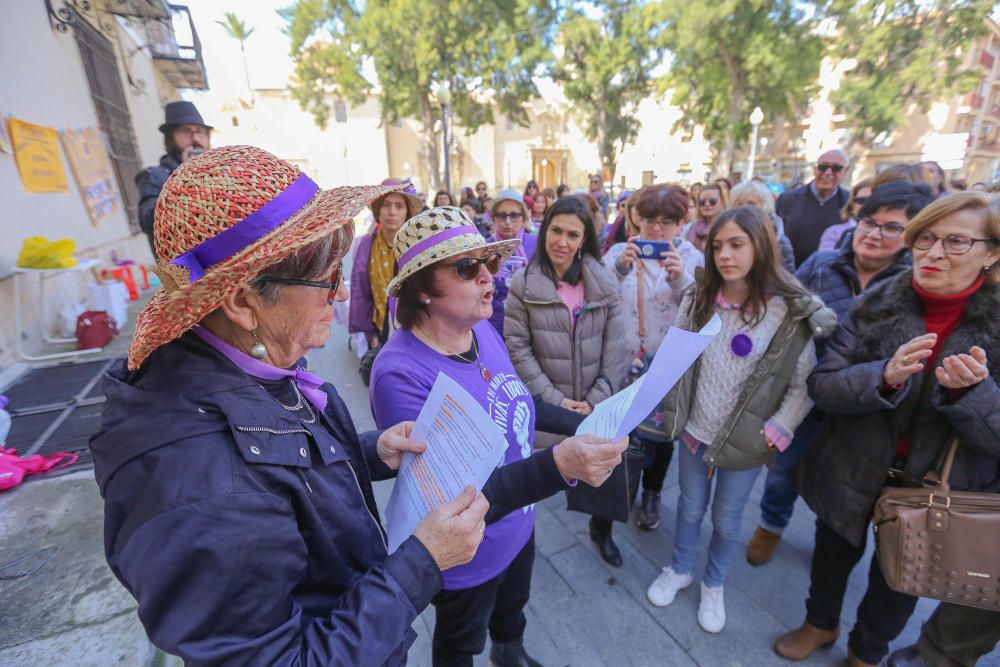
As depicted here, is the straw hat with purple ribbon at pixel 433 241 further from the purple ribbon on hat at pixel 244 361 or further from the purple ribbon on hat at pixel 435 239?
the purple ribbon on hat at pixel 244 361

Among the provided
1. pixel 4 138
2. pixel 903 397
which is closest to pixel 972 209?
pixel 903 397

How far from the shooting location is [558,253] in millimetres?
2707

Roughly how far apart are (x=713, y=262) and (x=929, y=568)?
1436 mm

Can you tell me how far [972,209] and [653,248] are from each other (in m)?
1.55

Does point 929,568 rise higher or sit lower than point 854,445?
lower

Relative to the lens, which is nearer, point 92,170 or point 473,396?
point 473,396

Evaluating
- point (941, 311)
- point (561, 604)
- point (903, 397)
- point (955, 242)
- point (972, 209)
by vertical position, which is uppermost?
point (972, 209)

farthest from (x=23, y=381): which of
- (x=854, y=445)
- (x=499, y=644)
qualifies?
Result: (x=854, y=445)

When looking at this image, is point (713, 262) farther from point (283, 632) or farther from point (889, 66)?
point (889, 66)

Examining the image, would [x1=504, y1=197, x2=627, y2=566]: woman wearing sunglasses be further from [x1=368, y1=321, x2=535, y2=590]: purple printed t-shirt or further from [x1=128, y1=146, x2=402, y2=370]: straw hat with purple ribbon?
[x1=128, y1=146, x2=402, y2=370]: straw hat with purple ribbon

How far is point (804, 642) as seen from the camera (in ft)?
6.97

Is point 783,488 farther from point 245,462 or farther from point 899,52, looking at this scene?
point 899,52

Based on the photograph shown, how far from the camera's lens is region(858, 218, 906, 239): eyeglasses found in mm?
2357

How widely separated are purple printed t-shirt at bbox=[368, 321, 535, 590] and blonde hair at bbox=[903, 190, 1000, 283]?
1.68 m
